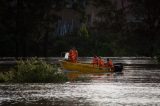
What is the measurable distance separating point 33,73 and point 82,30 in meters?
64.7

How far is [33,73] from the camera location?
3819 centimetres

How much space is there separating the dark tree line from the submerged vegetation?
162 ft

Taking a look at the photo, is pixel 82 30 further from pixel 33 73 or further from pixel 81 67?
pixel 33 73

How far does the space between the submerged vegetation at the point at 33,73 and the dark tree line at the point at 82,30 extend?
4945 centimetres

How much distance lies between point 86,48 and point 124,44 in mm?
6440

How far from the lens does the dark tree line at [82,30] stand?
91250mm

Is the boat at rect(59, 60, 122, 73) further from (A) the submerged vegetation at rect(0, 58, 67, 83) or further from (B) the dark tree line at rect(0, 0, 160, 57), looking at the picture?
(B) the dark tree line at rect(0, 0, 160, 57)

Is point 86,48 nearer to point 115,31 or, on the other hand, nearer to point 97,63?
point 115,31

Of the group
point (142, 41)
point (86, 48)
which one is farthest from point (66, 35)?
point (142, 41)

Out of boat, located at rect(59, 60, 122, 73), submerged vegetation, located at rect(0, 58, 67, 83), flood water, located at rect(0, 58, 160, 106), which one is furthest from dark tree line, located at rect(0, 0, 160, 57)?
flood water, located at rect(0, 58, 160, 106)

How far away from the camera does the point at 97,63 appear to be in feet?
163

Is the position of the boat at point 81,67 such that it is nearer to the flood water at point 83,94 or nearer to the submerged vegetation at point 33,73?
the flood water at point 83,94

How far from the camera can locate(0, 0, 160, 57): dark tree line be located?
9125 centimetres

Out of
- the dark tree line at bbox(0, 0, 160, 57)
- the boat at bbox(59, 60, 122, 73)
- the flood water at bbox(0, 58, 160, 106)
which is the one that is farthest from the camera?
the dark tree line at bbox(0, 0, 160, 57)
